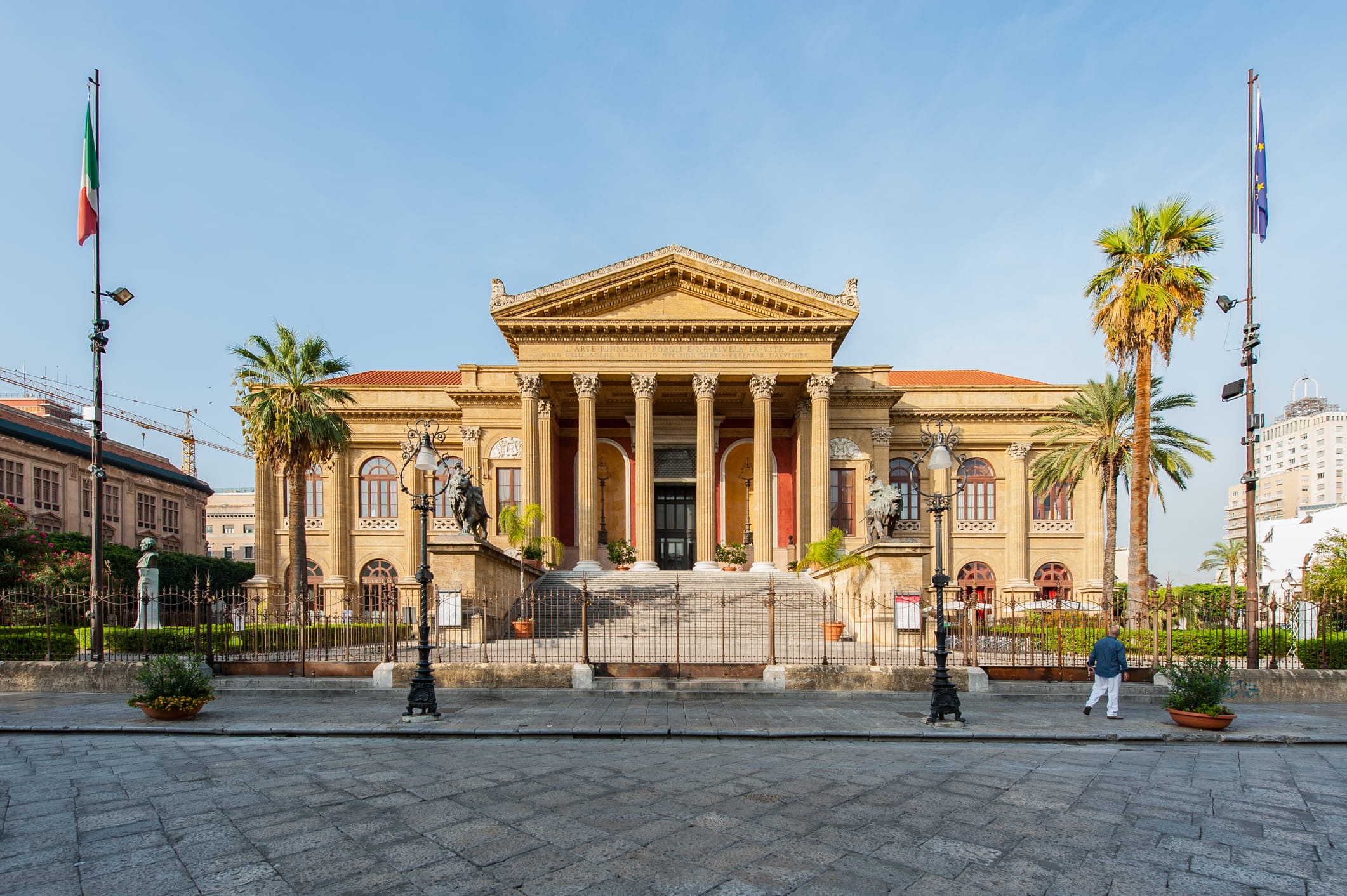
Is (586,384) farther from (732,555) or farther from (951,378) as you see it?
(951,378)

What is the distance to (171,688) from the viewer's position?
460 inches

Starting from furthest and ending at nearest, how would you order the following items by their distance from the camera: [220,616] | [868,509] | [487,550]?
[868,509] → [487,550] → [220,616]

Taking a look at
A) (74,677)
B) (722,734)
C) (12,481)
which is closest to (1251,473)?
(722,734)

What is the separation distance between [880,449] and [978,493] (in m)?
6.29

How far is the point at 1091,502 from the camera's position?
119 feet

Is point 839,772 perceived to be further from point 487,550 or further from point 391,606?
point 487,550

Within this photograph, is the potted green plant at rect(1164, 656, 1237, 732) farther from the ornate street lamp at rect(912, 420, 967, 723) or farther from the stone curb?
the ornate street lamp at rect(912, 420, 967, 723)

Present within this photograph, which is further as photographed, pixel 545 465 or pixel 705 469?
pixel 545 465

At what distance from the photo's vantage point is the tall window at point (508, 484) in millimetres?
34719

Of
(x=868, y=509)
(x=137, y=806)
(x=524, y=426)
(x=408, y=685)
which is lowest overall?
(x=408, y=685)

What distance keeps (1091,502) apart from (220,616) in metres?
35.6

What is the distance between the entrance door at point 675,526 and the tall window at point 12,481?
1296 inches

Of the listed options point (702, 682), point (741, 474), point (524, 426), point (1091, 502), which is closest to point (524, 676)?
point (702, 682)

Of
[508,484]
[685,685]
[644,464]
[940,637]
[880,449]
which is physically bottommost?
[685,685]
